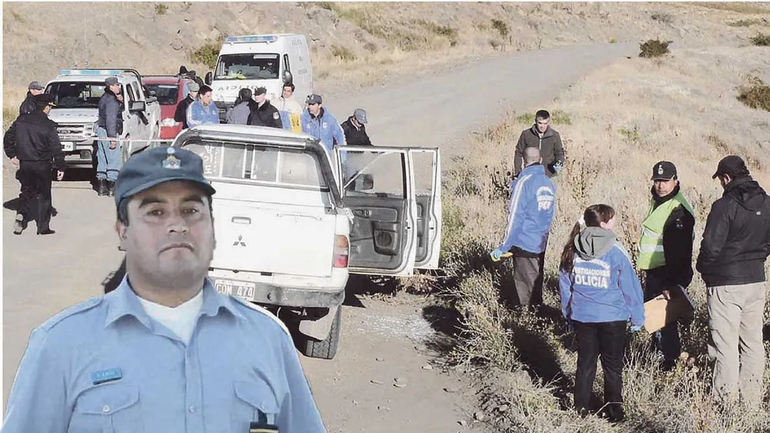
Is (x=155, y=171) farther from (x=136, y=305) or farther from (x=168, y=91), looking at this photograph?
(x=168, y=91)

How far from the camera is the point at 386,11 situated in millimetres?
58219

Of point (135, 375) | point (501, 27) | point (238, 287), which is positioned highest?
point (501, 27)

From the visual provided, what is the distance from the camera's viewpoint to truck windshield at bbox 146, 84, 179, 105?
62.4ft

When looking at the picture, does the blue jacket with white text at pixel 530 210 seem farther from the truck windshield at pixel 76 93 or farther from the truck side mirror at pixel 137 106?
the truck windshield at pixel 76 93

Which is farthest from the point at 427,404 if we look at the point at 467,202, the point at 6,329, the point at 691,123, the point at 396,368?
the point at 691,123

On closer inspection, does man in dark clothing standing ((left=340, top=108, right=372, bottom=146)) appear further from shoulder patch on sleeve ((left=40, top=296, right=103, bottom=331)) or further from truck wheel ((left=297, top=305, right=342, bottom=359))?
shoulder patch on sleeve ((left=40, top=296, right=103, bottom=331))

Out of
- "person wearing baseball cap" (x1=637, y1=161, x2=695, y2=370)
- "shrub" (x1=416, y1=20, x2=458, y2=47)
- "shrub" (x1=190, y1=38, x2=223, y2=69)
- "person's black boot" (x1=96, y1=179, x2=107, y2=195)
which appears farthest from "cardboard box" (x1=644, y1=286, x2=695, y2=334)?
"shrub" (x1=416, y1=20, x2=458, y2=47)

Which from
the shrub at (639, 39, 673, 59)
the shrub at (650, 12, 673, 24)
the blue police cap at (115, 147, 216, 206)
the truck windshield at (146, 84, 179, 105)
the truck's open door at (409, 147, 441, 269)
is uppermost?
the shrub at (650, 12, 673, 24)

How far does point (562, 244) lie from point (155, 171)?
834 centimetres

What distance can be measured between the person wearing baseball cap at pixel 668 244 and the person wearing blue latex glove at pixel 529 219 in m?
1.11

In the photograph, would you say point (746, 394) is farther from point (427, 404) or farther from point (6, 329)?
point (6, 329)

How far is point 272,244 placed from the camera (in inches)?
268

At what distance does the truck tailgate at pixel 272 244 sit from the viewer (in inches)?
267

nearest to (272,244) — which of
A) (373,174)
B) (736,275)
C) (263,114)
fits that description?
(736,275)
